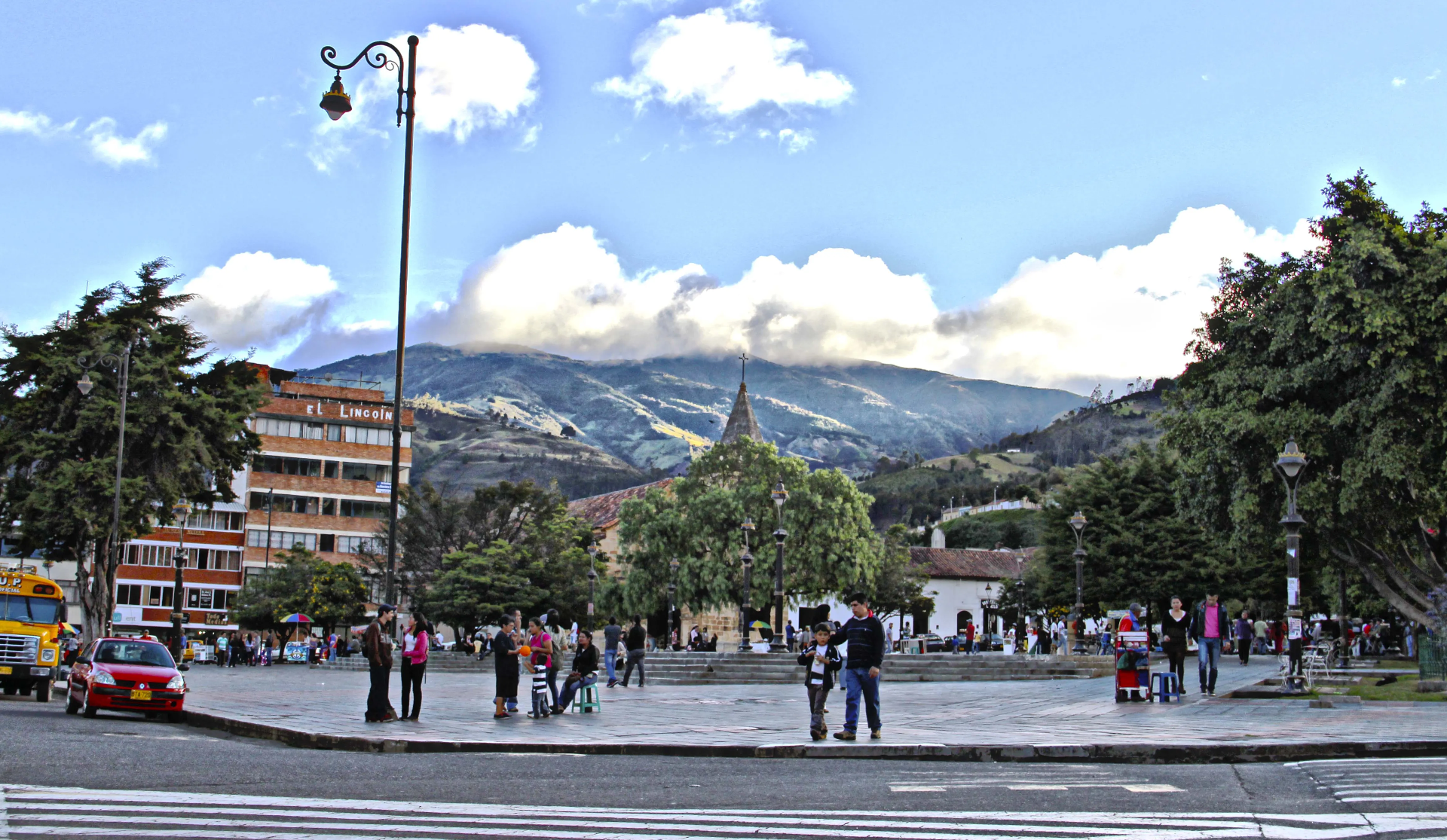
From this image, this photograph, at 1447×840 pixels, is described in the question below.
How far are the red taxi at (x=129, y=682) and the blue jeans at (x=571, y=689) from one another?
18.7 feet

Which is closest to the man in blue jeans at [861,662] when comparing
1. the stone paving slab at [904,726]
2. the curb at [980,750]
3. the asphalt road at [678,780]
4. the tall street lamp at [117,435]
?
the stone paving slab at [904,726]

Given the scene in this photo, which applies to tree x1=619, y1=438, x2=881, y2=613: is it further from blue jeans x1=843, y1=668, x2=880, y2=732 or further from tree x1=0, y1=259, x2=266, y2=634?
blue jeans x1=843, y1=668, x2=880, y2=732

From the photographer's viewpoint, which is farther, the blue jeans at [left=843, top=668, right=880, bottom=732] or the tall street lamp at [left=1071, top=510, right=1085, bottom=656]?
the tall street lamp at [left=1071, top=510, right=1085, bottom=656]

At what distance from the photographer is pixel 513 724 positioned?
1714cm

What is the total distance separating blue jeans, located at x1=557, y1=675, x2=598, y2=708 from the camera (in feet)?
63.5

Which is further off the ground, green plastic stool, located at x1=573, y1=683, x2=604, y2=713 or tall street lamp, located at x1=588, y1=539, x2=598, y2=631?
tall street lamp, located at x1=588, y1=539, x2=598, y2=631

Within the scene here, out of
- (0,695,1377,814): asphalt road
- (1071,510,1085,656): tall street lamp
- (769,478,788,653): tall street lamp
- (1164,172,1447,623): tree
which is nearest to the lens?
(0,695,1377,814): asphalt road

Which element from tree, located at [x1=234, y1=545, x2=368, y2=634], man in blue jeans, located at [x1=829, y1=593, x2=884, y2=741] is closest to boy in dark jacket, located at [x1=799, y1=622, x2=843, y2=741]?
man in blue jeans, located at [x1=829, y1=593, x2=884, y2=741]

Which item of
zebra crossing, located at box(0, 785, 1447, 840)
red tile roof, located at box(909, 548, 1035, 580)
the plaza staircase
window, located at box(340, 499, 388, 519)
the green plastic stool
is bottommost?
the plaza staircase

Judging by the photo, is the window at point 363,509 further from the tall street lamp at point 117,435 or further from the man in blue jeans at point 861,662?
the man in blue jeans at point 861,662

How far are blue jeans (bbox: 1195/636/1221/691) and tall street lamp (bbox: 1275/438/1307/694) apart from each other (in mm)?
1182

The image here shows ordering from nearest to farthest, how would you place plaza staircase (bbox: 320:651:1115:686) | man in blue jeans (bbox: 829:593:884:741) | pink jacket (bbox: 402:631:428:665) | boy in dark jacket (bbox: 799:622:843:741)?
man in blue jeans (bbox: 829:593:884:741)
boy in dark jacket (bbox: 799:622:843:741)
pink jacket (bbox: 402:631:428:665)
plaza staircase (bbox: 320:651:1115:686)

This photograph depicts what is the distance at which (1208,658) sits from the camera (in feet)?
71.0

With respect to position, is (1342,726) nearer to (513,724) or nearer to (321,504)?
(513,724)
